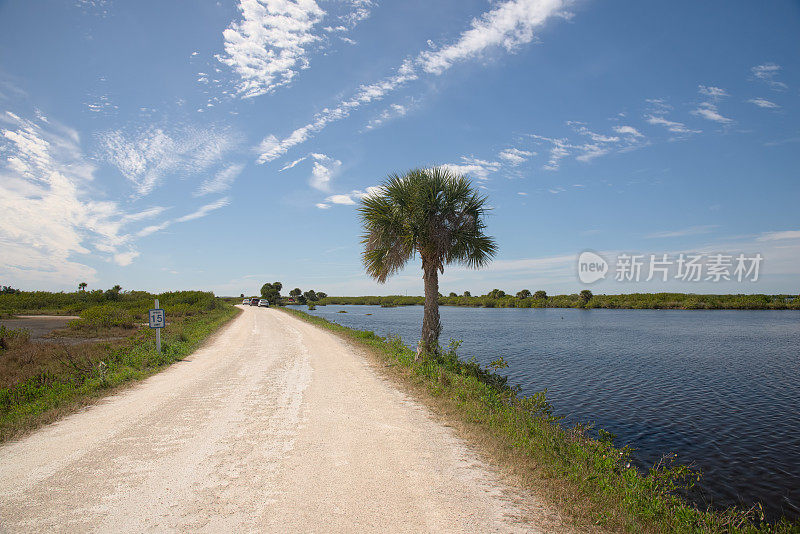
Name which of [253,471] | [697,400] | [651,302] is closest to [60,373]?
[253,471]

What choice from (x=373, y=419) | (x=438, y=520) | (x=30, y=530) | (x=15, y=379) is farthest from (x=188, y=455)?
(x=15, y=379)

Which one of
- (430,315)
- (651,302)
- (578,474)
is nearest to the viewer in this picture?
(578,474)

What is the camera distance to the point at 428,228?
1404 centimetres

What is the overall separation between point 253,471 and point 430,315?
9.36 m

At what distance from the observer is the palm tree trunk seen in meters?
13.8

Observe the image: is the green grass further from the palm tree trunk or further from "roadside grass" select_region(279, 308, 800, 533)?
"roadside grass" select_region(279, 308, 800, 533)

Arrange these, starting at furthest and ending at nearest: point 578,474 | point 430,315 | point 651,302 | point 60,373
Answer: point 651,302 < point 430,315 < point 60,373 < point 578,474

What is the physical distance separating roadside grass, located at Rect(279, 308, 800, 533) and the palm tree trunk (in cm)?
366

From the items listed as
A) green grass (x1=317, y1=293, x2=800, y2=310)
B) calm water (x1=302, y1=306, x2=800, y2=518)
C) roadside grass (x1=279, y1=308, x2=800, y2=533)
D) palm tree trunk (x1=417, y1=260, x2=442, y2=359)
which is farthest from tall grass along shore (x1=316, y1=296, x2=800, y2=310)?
roadside grass (x1=279, y1=308, x2=800, y2=533)

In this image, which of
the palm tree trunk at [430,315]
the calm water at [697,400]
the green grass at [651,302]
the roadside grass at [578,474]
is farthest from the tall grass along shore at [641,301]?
the roadside grass at [578,474]

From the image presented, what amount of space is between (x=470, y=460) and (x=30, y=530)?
4910mm

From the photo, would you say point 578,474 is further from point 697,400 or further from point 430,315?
point 697,400

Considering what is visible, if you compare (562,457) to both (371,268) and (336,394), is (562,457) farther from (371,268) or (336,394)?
(371,268)

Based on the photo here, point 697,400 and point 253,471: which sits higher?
point 253,471
